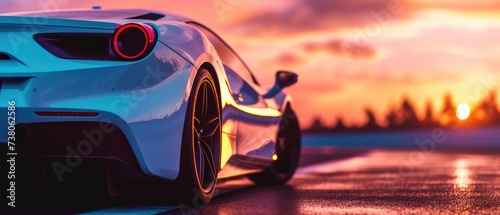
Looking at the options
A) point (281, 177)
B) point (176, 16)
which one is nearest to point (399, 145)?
point (281, 177)

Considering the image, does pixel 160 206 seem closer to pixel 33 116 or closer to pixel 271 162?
pixel 33 116

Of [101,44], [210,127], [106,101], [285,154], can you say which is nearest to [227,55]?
[210,127]

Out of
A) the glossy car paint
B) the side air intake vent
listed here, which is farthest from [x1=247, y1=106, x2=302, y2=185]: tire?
the side air intake vent

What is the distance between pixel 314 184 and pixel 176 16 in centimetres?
264

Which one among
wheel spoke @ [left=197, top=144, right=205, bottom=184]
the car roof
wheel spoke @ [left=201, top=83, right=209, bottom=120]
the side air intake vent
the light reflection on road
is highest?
the car roof

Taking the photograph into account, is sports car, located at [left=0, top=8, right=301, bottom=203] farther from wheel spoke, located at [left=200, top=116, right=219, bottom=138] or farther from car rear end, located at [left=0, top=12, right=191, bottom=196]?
wheel spoke, located at [left=200, top=116, right=219, bottom=138]

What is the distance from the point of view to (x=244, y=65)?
7.56m

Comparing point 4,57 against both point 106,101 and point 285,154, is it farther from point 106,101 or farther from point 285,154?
point 285,154

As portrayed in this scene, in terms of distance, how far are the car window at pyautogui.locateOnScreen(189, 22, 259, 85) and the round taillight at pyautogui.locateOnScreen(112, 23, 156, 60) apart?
168 centimetres

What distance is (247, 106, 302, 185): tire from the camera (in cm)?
816

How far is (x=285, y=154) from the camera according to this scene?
8508 millimetres

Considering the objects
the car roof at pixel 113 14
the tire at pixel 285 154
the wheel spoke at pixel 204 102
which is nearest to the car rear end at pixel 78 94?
the wheel spoke at pixel 204 102

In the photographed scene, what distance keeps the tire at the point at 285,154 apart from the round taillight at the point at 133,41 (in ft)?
11.5

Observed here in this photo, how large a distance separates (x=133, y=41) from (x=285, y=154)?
158 inches
